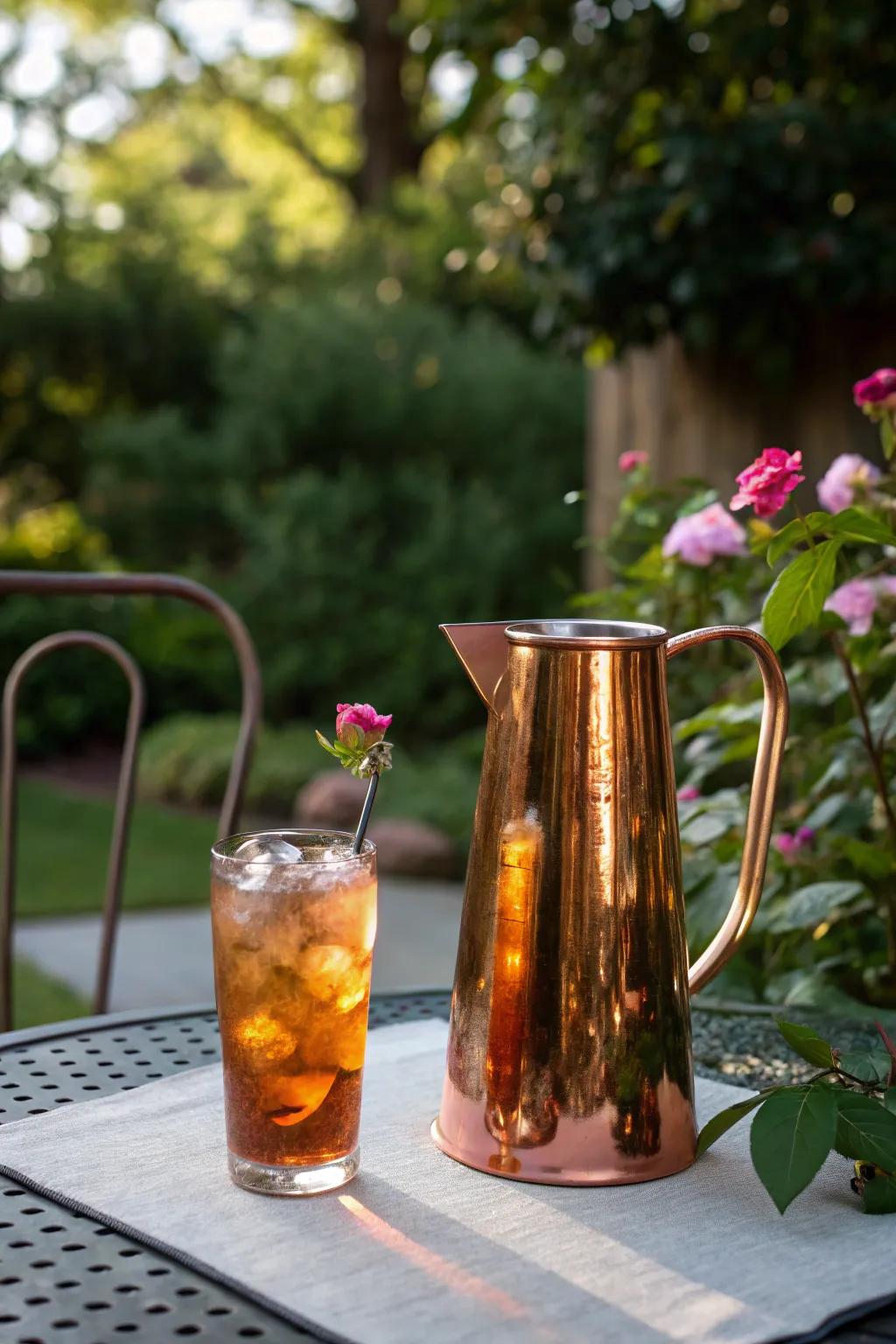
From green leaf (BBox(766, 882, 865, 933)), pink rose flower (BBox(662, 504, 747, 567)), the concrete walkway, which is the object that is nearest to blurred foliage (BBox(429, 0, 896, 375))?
the concrete walkway

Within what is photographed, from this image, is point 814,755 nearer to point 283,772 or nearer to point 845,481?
point 845,481

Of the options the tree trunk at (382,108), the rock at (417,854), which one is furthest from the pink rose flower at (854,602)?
the tree trunk at (382,108)

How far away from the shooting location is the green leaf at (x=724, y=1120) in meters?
0.80

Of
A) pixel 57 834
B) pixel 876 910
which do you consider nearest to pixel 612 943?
pixel 876 910

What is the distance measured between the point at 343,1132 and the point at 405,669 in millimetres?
5945

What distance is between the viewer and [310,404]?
727 centimetres

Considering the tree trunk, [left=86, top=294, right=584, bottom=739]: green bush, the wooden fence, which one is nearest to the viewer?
the wooden fence

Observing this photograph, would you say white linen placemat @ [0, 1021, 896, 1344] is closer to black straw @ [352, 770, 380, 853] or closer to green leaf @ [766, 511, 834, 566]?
black straw @ [352, 770, 380, 853]

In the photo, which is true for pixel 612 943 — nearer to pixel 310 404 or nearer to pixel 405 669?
pixel 405 669

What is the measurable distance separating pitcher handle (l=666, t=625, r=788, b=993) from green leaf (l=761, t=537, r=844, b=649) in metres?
0.13

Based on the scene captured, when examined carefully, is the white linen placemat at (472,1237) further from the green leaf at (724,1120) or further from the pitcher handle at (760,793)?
the pitcher handle at (760,793)

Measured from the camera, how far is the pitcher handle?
2.79ft

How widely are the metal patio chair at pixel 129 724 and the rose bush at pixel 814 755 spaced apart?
42 centimetres

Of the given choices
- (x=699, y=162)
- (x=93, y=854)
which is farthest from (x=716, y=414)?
(x=93, y=854)
